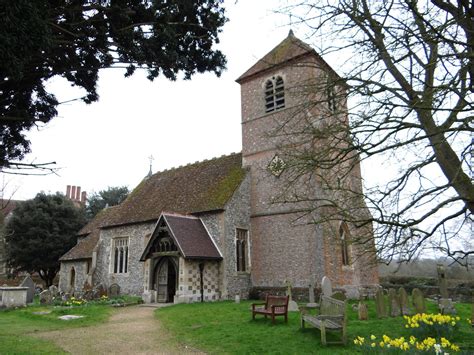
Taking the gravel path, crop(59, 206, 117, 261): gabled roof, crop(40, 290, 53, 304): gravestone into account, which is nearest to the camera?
the gravel path

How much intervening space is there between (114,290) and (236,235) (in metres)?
8.13

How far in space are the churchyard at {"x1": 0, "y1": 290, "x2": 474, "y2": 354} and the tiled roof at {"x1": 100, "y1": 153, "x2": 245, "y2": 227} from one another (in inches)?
265

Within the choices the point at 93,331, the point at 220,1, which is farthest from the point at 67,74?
the point at 93,331

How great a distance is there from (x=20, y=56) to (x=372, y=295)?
18.6 m

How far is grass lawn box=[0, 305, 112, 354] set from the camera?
817 cm

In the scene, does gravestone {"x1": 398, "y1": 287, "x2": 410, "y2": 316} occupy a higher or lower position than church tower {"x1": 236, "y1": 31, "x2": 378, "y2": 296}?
lower

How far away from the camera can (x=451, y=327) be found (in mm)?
7645

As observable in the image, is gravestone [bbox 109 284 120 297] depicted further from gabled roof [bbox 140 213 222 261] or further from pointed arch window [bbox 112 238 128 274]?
gabled roof [bbox 140 213 222 261]

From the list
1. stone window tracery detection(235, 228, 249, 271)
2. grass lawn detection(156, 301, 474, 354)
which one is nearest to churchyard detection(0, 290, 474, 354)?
grass lawn detection(156, 301, 474, 354)

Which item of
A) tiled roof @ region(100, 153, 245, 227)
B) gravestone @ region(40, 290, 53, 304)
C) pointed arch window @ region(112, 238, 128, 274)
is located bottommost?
gravestone @ region(40, 290, 53, 304)

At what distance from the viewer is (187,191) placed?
2252 centimetres

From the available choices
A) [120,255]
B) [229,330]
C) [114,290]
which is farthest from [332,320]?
[120,255]

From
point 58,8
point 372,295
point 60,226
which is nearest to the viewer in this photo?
point 58,8

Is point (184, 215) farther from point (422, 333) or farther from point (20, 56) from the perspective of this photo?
point (20, 56)
